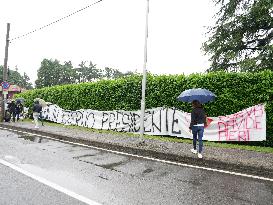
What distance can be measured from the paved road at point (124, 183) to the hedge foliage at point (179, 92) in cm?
552

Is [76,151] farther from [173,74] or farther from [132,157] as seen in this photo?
[173,74]

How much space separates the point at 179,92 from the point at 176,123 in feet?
4.99

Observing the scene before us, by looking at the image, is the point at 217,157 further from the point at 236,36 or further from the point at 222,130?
the point at 236,36

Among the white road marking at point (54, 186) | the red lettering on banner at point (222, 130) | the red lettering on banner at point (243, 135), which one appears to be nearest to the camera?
the white road marking at point (54, 186)

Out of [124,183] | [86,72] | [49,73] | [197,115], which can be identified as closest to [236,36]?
[197,115]

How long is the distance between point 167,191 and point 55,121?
19986 millimetres

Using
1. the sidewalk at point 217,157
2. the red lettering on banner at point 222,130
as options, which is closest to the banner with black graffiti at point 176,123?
the red lettering on banner at point 222,130

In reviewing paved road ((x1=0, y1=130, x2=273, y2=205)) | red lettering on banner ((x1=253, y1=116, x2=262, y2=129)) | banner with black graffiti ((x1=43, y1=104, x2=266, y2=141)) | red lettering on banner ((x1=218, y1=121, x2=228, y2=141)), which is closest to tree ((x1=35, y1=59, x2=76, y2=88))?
banner with black graffiti ((x1=43, y1=104, x2=266, y2=141))

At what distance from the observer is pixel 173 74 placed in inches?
602

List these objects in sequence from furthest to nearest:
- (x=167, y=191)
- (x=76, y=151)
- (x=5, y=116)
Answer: (x=5, y=116) < (x=76, y=151) < (x=167, y=191)

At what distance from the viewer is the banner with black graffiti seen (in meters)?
11.8

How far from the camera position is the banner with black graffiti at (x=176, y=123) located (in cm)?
1177

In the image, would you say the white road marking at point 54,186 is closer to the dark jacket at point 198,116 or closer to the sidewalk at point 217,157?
the sidewalk at point 217,157

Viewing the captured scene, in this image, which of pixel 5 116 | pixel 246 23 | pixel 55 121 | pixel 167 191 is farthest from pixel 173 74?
pixel 5 116
